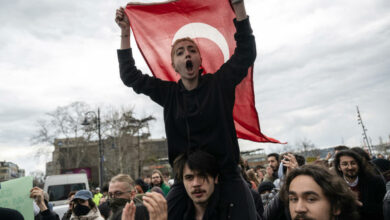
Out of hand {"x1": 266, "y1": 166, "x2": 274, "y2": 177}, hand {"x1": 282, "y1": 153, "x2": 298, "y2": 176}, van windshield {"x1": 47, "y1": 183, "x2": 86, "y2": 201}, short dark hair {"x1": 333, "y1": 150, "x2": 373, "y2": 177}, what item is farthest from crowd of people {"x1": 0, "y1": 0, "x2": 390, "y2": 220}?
van windshield {"x1": 47, "y1": 183, "x2": 86, "y2": 201}

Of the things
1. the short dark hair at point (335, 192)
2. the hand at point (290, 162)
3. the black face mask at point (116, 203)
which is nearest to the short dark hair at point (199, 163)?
the short dark hair at point (335, 192)

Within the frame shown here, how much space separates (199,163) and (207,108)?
409mm

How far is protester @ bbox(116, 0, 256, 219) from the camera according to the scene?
227 centimetres

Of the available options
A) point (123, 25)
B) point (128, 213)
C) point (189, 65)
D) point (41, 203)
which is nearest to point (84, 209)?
point (41, 203)

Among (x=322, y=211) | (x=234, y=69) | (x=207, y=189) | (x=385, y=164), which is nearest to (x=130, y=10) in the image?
(x=234, y=69)

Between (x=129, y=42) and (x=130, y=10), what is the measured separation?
49 centimetres

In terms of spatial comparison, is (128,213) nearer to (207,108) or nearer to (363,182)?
(207,108)

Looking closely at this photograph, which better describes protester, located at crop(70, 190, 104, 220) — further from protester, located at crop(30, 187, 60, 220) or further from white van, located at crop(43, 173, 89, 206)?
white van, located at crop(43, 173, 89, 206)

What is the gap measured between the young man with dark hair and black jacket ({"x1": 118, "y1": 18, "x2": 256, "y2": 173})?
0.09 meters

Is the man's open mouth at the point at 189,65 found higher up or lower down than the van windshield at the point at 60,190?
higher up

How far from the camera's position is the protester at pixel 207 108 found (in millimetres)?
2270

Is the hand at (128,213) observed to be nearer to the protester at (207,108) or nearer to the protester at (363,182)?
the protester at (207,108)

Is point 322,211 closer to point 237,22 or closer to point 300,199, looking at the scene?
point 300,199

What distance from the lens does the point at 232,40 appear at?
2.97m
